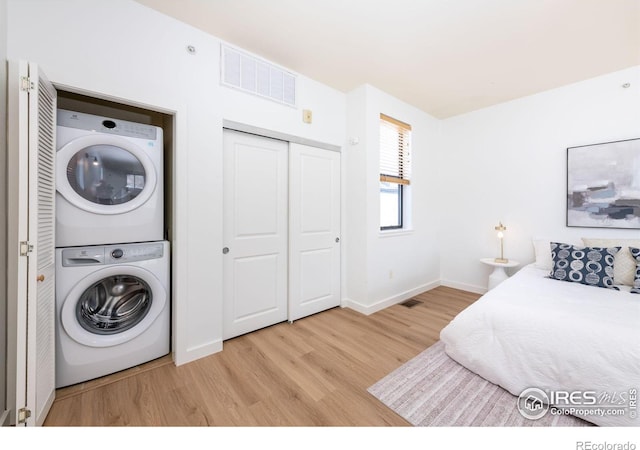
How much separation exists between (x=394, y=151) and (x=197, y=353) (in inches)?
126

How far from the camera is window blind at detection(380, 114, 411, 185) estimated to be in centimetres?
337

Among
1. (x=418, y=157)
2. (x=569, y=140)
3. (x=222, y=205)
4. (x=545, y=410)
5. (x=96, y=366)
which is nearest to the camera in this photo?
(x=545, y=410)

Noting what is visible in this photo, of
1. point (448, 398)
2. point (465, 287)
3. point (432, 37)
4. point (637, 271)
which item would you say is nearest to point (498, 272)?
point (465, 287)

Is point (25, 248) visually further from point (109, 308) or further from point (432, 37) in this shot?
point (432, 37)

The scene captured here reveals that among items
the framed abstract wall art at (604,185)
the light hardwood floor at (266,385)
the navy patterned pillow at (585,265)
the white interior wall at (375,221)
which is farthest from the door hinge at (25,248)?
the framed abstract wall art at (604,185)

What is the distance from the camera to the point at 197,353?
6.97ft

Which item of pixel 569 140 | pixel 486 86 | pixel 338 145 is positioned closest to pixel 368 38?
pixel 338 145

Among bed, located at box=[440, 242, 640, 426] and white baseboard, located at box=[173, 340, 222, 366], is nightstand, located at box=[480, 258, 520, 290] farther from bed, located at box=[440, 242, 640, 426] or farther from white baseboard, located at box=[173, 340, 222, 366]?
white baseboard, located at box=[173, 340, 222, 366]

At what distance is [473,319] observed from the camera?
6.39ft

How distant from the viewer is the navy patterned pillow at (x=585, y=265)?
2.35 meters

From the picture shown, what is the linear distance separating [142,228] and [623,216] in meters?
4.58

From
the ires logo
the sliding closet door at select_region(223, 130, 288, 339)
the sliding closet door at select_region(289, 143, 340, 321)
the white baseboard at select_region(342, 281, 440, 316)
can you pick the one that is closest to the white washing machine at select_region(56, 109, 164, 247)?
the sliding closet door at select_region(223, 130, 288, 339)

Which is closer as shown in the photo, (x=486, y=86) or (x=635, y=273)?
(x=635, y=273)

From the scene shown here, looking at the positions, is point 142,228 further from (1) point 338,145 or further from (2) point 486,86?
(2) point 486,86
